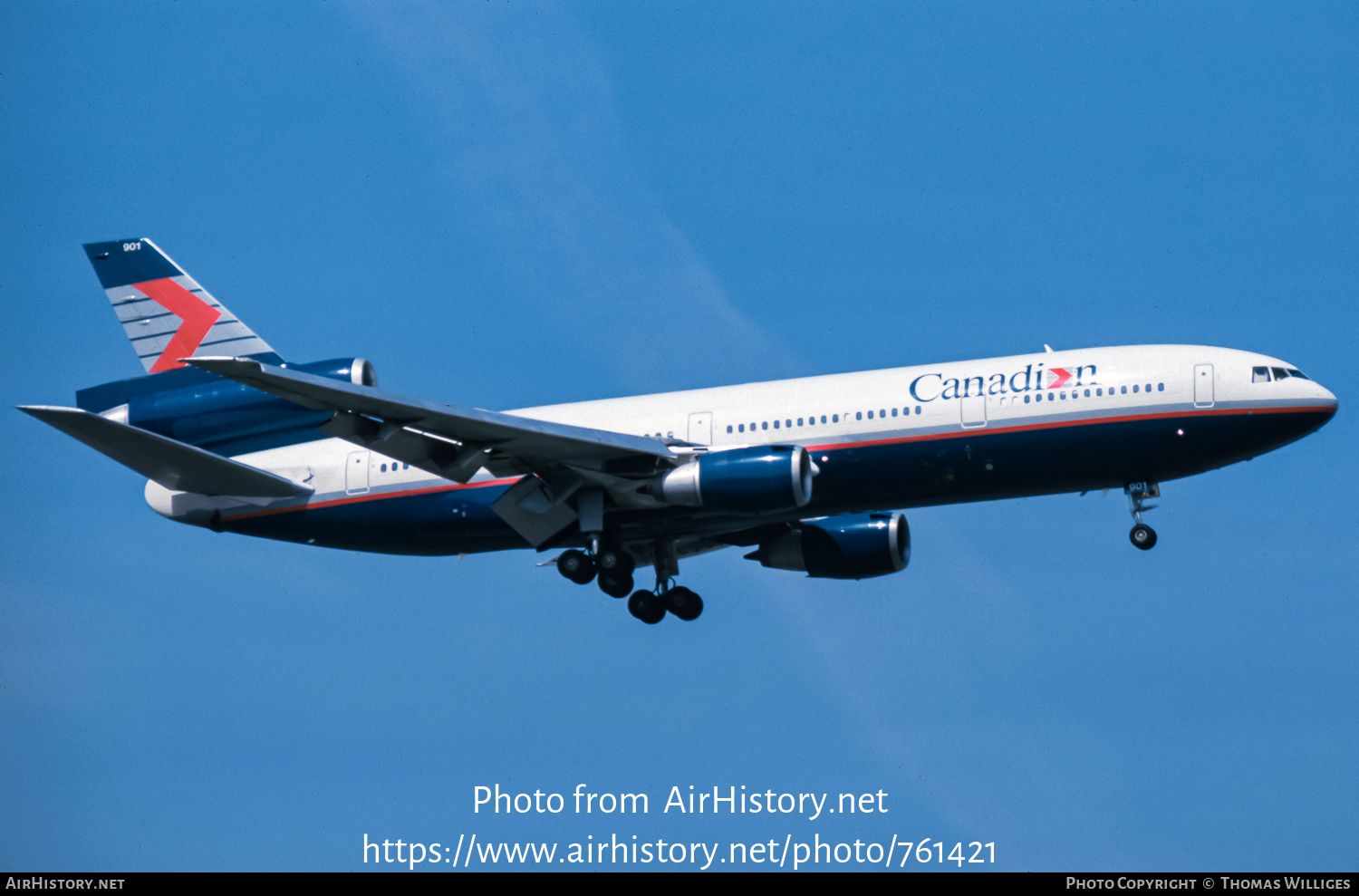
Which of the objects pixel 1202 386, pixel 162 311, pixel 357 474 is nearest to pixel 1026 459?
pixel 1202 386

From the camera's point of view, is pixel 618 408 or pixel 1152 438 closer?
pixel 1152 438

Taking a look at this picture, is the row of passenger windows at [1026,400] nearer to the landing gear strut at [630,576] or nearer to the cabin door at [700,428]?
the cabin door at [700,428]

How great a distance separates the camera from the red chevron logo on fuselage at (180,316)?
4462cm

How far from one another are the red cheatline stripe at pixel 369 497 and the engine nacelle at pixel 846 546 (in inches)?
317

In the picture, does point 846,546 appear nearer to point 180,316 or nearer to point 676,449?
point 676,449

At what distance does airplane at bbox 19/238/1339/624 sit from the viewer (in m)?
37.4

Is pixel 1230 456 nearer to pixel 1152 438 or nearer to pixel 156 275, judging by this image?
pixel 1152 438

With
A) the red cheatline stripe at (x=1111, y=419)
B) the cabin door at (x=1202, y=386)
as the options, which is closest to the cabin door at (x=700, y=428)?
the red cheatline stripe at (x=1111, y=419)

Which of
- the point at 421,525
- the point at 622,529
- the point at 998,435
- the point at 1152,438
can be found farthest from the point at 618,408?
the point at 1152,438

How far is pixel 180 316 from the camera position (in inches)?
1770

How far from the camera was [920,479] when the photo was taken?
38000 millimetres
